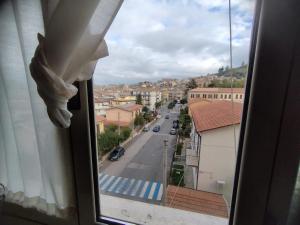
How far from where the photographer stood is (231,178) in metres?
0.56

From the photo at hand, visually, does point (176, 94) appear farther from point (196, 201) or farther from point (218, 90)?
point (196, 201)

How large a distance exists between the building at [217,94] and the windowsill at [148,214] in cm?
42

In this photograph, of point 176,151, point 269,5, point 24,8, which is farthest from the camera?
point 176,151

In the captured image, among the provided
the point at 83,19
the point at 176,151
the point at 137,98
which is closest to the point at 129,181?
the point at 176,151

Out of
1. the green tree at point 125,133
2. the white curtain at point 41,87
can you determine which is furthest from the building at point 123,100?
the white curtain at point 41,87

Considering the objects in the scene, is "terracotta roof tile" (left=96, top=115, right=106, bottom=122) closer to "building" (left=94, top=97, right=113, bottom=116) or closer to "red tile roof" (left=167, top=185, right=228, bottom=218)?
"building" (left=94, top=97, right=113, bottom=116)

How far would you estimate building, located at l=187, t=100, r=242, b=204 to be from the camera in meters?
0.54

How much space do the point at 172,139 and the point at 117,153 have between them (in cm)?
23

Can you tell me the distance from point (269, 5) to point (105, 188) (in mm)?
787

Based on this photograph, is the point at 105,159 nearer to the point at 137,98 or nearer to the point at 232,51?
the point at 137,98

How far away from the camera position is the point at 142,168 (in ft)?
2.26

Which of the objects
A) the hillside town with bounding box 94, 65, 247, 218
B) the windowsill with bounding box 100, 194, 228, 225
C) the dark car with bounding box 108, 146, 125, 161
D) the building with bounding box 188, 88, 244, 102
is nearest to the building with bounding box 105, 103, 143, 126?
the hillside town with bounding box 94, 65, 247, 218

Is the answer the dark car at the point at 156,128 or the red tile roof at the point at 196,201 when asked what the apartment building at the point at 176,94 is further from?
the red tile roof at the point at 196,201

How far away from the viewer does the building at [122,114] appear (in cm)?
69
